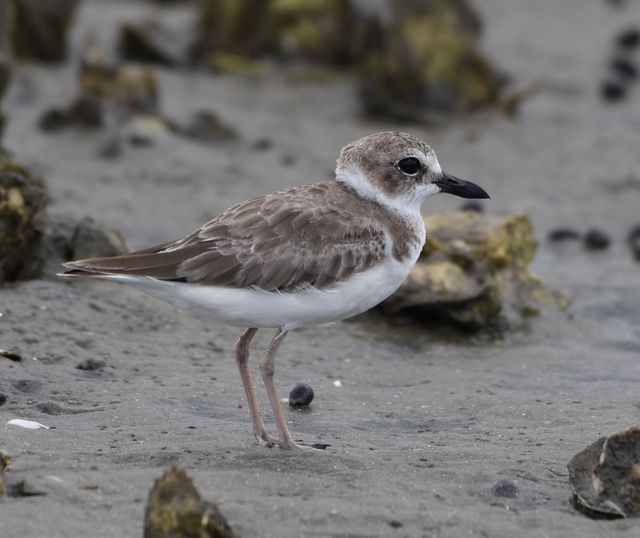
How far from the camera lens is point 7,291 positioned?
29.6ft

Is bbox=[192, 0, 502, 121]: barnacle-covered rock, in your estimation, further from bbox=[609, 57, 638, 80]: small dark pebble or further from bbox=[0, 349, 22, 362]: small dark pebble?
bbox=[0, 349, 22, 362]: small dark pebble

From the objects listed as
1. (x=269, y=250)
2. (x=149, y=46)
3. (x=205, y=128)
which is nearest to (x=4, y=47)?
(x=205, y=128)

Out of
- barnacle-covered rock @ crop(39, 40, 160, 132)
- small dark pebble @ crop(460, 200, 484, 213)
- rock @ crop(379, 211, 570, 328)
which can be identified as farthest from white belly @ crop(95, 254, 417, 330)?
barnacle-covered rock @ crop(39, 40, 160, 132)

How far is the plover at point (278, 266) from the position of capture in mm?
7043

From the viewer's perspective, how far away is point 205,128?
569 inches

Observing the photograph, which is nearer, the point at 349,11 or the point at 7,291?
the point at 7,291

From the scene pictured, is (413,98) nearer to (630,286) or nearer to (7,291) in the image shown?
(630,286)

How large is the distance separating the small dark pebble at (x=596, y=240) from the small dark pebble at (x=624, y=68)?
5.45 m

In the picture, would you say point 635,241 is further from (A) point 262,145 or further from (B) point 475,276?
(A) point 262,145

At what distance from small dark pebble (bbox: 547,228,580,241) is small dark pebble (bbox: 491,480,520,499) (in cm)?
693

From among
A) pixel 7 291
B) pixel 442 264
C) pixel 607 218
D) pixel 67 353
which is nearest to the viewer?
pixel 67 353

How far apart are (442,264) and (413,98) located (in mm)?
5959

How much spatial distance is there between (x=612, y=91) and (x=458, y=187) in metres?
9.60

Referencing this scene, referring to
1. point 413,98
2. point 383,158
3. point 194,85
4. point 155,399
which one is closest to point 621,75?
point 413,98
